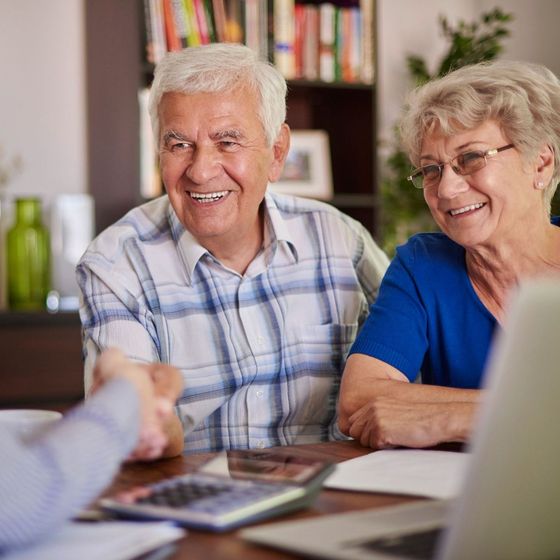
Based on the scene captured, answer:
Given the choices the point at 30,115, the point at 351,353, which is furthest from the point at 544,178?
the point at 30,115

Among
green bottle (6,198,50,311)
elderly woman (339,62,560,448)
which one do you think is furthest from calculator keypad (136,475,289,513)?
green bottle (6,198,50,311)

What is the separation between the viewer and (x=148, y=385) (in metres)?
0.96

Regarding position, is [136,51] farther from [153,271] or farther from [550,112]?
[550,112]

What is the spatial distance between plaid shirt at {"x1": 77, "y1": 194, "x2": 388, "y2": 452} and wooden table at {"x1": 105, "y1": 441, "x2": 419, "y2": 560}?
1.52ft

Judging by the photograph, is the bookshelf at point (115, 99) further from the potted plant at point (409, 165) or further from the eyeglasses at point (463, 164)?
the eyeglasses at point (463, 164)

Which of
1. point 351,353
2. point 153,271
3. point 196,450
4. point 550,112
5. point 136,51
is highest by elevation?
point 136,51

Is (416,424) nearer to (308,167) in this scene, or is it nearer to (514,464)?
(514,464)

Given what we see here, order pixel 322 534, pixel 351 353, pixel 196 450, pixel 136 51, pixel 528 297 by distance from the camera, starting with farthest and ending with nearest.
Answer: pixel 136 51 < pixel 196 450 < pixel 351 353 < pixel 322 534 < pixel 528 297

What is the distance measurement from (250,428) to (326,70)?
86.0 inches

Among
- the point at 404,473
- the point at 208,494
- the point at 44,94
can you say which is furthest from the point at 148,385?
the point at 44,94

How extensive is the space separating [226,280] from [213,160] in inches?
10.1

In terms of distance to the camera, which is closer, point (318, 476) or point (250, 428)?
point (318, 476)

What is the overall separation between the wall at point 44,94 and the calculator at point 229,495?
2707 mm

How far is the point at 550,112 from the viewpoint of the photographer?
1.85m
